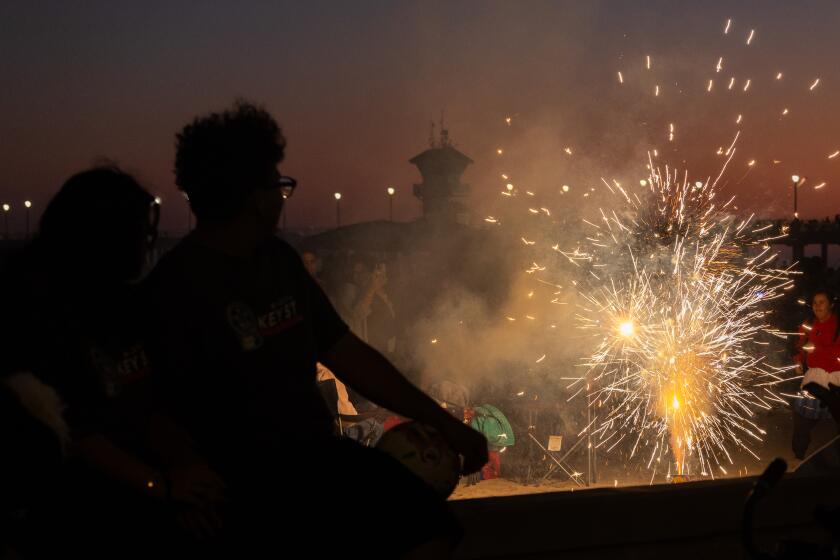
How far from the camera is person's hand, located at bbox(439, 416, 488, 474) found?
3209mm

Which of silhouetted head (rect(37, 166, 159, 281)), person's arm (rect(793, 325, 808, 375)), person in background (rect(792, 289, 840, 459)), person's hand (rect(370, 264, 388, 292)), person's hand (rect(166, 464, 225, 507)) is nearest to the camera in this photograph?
person's hand (rect(166, 464, 225, 507))

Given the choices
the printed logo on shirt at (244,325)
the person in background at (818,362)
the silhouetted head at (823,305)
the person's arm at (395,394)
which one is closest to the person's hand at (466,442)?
the person's arm at (395,394)

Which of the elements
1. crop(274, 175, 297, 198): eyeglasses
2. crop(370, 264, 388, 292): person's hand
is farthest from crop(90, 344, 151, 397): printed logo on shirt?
crop(370, 264, 388, 292): person's hand

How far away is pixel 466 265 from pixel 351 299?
482 centimetres

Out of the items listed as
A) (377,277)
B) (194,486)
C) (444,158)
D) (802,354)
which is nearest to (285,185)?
(194,486)

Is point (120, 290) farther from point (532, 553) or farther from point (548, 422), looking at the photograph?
point (548, 422)

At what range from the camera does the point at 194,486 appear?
99.5 inches

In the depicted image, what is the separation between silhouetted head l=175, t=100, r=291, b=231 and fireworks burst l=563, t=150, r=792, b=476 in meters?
9.66

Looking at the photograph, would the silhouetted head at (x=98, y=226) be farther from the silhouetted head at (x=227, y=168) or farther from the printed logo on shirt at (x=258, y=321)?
the printed logo on shirt at (x=258, y=321)

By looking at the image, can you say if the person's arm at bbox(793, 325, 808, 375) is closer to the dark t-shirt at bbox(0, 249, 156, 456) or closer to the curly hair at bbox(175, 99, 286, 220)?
the curly hair at bbox(175, 99, 286, 220)

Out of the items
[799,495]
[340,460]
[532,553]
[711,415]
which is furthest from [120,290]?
[711,415]

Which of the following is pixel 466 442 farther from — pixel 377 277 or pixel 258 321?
pixel 377 277

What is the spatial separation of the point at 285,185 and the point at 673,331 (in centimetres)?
1002

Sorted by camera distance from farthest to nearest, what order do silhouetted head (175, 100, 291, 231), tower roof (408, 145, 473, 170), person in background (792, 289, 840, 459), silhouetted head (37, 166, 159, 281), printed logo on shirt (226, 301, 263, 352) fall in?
tower roof (408, 145, 473, 170)
person in background (792, 289, 840, 459)
silhouetted head (175, 100, 291, 231)
printed logo on shirt (226, 301, 263, 352)
silhouetted head (37, 166, 159, 281)
